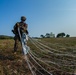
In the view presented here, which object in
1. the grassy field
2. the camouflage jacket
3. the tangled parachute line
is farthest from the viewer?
the camouflage jacket

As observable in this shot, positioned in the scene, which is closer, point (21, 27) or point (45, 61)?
point (21, 27)

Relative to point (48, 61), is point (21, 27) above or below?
above

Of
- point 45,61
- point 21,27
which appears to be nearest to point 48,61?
point 45,61

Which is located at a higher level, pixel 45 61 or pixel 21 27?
pixel 21 27

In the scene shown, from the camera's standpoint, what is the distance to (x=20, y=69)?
30.0 feet

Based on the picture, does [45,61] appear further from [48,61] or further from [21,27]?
[21,27]

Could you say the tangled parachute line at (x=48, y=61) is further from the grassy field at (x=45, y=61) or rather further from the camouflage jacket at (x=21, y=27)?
the camouflage jacket at (x=21, y=27)

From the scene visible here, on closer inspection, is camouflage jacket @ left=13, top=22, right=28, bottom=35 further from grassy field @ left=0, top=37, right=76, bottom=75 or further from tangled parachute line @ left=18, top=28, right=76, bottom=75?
grassy field @ left=0, top=37, right=76, bottom=75

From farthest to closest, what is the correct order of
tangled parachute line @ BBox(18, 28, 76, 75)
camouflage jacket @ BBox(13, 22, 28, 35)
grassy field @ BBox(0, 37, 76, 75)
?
1. camouflage jacket @ BBox(13, 22, 28, 35)
2. tangled parachute line @ BBox(18, 28, 76, 75)
3. grassy field @ BBox(0, 37, 76, 75)

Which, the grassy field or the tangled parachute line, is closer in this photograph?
the grassy field

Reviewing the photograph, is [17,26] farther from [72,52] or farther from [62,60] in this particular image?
[72,52]

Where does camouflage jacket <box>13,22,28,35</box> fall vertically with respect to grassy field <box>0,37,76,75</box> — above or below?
above

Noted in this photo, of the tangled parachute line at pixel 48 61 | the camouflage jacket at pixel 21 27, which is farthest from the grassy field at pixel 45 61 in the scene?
the camouflage jacket at pixel 21 27

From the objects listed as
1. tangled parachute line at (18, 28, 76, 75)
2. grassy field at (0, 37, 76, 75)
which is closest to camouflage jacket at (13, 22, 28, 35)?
tangled parachute line at (18, 28, 76, 75)
